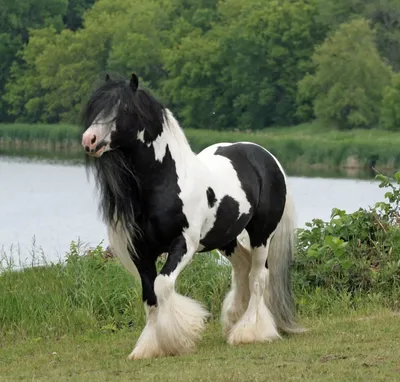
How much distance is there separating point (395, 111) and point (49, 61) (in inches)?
1228

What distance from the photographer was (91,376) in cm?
681

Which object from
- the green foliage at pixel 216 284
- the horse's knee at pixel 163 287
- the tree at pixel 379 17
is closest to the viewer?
the horse's knee at pixel 163 287

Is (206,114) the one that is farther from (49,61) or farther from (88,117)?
(88,117)

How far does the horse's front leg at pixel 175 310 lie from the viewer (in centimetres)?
742

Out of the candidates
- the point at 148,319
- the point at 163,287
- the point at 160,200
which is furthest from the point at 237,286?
the point at 160,200

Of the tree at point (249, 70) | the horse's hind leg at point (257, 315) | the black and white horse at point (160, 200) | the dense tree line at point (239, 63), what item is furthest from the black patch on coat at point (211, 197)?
the tree at point (249, 70)

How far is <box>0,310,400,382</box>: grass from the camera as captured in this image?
6.49 meters

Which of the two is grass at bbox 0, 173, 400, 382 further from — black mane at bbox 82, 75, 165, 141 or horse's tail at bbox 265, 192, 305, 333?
black mane at bbox 82, 75, 165, 141

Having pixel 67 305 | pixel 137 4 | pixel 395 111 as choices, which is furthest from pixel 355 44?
pixel 67 305

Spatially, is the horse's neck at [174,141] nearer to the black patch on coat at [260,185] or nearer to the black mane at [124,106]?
the black mane at [124,106]

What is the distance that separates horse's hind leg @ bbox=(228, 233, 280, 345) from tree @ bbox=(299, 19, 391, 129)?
187 ft

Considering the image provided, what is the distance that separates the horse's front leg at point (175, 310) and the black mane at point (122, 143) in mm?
337

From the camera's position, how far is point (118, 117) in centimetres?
729

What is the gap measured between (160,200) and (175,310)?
2.50 ft
